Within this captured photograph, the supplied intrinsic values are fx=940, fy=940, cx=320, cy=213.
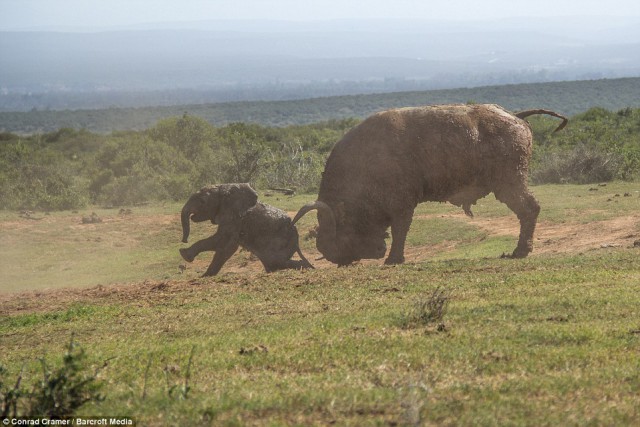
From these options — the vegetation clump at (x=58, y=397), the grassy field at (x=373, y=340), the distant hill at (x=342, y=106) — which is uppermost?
the vegetation clump at (x=58, y=397)

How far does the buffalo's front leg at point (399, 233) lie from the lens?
1460 centimetres

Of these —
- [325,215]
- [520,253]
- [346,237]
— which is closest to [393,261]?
[346,237]

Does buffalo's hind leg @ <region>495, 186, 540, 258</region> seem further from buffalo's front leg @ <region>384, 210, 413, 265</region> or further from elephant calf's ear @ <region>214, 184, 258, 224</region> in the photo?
elephant calf's ear @ <region>214, 184, 258, 224</region>

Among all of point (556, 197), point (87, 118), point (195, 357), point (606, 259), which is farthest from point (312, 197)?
point (87, 118)

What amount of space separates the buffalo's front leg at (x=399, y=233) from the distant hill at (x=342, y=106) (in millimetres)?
71991

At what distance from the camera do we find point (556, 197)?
75.1ft

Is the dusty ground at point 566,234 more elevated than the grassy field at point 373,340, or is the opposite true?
the grassy field at point 373,340

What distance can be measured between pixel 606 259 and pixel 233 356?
6.59 meters

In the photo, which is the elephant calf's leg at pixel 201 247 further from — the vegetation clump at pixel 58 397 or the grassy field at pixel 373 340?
the vegetation clump at pixel 58 397

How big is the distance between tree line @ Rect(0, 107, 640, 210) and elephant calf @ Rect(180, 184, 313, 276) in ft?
38.0

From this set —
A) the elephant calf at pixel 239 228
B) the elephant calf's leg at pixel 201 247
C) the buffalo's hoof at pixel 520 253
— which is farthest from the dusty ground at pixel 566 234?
the elephant calf's leg at pixel 201 247

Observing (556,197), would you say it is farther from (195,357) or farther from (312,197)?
(195,357)

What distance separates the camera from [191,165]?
33469mm

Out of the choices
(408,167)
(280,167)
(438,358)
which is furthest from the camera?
(280,167)
